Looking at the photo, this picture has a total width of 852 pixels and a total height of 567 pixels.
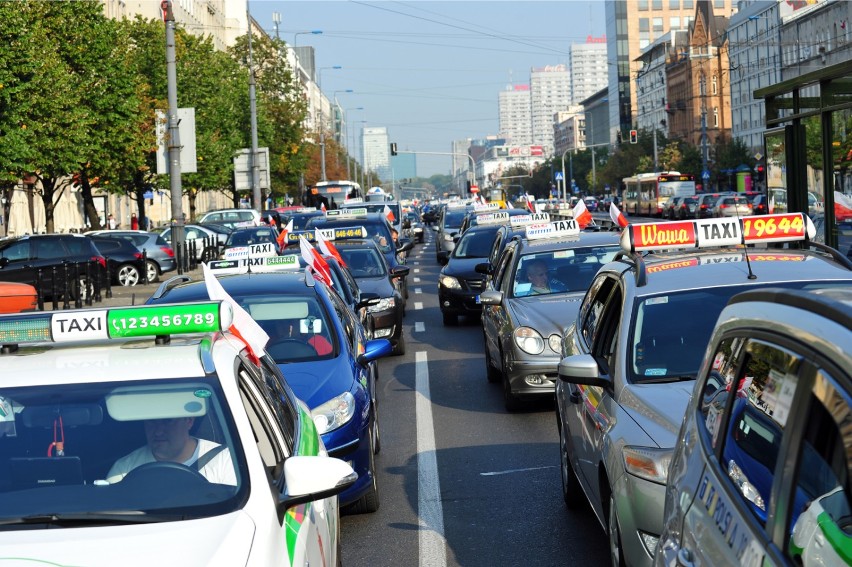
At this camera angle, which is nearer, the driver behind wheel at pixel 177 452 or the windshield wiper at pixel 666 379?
the driver behind wheel at pixel 177 452

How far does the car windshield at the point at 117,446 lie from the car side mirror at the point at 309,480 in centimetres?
13

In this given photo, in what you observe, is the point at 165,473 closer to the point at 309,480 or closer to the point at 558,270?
the point at 309,480

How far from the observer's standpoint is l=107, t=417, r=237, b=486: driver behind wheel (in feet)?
14.0

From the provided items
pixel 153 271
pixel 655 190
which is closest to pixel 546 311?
pixel 153 271

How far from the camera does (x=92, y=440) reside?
435cm

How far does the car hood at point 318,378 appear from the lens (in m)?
7.94

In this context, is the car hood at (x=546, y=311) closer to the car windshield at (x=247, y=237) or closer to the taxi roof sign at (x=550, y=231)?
the taxi roof sign at (x=550, y=231)

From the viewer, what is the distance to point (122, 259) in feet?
117

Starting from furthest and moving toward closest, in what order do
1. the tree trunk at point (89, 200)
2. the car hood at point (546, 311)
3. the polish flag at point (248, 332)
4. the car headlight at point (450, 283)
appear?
the tree trunk at point (89, 200) → the car headlight at point (450, 283) → the car hood at point (546, 311) → the polish flag at point (248, 332)

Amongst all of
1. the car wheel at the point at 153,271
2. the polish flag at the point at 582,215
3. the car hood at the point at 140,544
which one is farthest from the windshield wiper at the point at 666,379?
the car wheel at the point at 153,271

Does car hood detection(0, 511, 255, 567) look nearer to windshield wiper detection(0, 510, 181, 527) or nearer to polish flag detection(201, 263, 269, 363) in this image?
windshield wiper detection(0, 510, 181, 527)

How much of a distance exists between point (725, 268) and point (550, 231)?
7.58 m

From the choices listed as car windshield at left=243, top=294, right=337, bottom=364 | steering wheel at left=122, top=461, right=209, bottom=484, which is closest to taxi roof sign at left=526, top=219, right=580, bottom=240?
car windshield at left=243, top=294, right=337, bottom=364

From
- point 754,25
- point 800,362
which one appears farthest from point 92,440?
point 754,25
